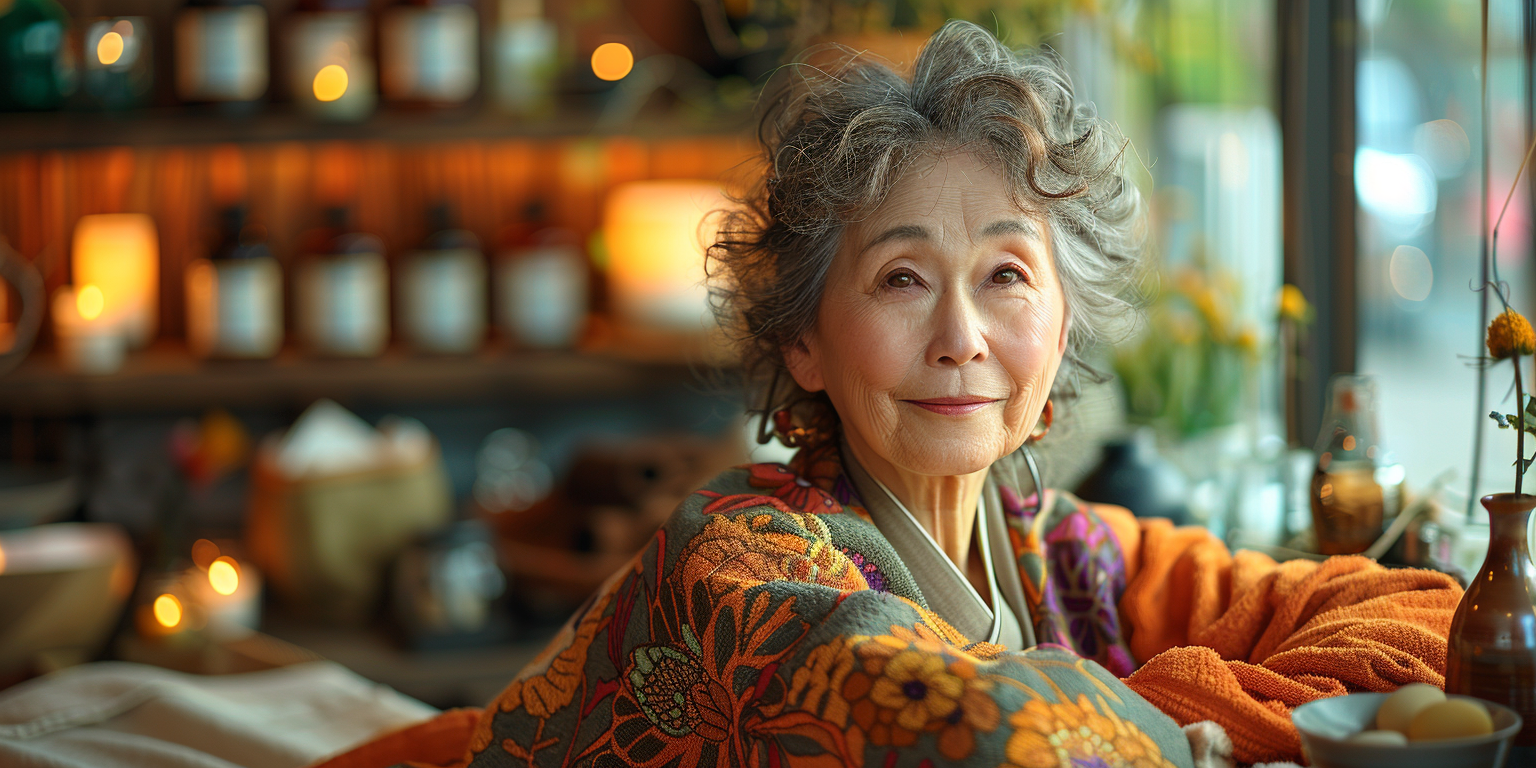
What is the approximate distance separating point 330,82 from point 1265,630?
1.76m

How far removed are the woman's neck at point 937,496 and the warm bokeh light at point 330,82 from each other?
1.50 m

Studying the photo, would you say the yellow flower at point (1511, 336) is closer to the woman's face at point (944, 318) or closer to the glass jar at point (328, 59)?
the woman's face at point (944, 318)

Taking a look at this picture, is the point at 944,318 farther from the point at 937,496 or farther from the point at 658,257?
the point at 658,257

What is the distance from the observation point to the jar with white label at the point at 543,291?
216cm

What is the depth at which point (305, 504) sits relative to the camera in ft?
6.67

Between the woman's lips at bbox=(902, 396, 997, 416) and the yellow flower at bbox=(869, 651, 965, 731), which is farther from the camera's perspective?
the woman's lips at bbox=(902, 396, 997, 416)

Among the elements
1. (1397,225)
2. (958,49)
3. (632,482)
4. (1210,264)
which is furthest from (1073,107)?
(632,482)

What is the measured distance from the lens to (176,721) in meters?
1.13

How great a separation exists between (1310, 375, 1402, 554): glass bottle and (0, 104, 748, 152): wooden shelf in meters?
1.46

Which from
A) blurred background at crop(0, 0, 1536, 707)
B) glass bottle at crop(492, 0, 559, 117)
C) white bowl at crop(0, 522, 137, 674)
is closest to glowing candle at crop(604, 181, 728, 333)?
blurred background at crop(0, 0, 1536, 707)

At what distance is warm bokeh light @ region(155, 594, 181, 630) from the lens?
6.40 feet

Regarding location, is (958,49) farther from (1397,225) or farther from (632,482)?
(632,482)

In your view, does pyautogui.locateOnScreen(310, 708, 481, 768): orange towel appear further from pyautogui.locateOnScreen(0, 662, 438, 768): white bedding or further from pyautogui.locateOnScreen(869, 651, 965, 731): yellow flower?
pyautogui.locateOnScreen(869, 651, 965, 731): yellow flower

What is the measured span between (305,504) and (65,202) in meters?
0.74
